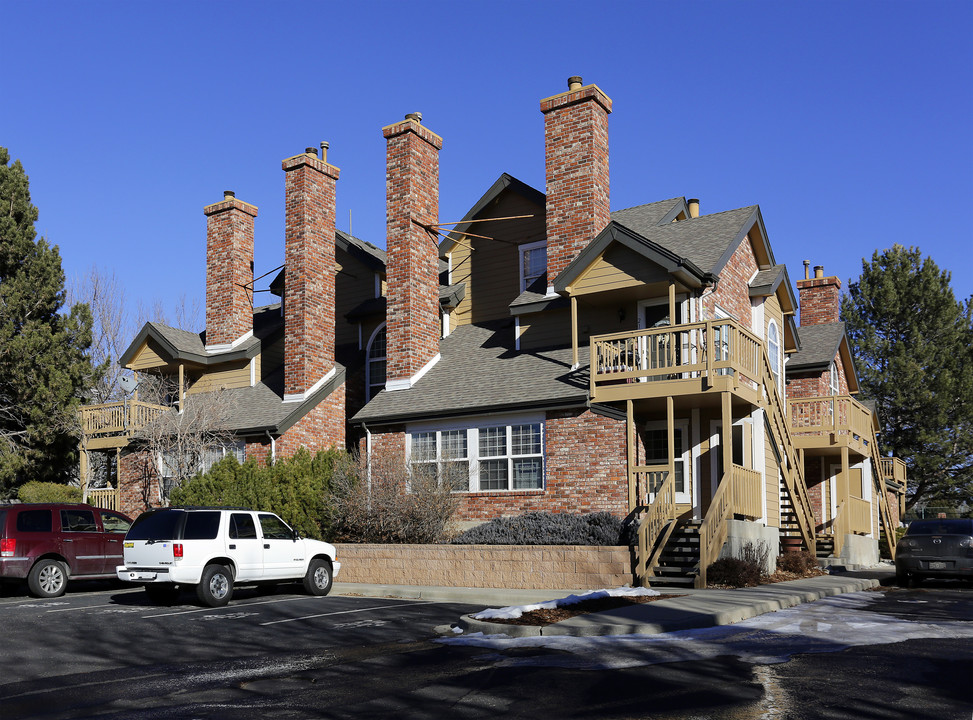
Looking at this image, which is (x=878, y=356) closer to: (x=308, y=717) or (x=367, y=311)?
(x=367, y=311)

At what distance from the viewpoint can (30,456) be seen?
104 feet

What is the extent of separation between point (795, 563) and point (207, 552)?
43.1ft

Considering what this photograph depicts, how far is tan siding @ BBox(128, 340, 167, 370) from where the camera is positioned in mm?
30297

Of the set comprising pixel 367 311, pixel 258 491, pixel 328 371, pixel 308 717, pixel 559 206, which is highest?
pixel 559 206

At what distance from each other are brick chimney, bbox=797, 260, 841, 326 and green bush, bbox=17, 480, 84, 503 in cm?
2568

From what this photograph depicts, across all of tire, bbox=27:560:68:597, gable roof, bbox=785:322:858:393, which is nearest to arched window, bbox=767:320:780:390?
gable roof, bbox=785:322:858:393

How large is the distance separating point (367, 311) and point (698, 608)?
18.1 meters

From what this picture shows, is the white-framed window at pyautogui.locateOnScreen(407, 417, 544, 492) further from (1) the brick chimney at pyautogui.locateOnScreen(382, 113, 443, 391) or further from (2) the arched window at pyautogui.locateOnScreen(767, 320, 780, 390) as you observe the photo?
(2) the arched window at pyautogui.locateOnScreen(767, 320, 780, 390)

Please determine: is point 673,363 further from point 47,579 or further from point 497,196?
point 47,579

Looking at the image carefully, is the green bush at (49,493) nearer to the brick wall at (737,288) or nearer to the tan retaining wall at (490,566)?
the tan retaining wall at (490,566)

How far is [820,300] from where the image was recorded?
35.2 meters

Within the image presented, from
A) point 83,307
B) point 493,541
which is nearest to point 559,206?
point 493,541

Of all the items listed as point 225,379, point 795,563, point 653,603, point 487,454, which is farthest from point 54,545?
point 795,563

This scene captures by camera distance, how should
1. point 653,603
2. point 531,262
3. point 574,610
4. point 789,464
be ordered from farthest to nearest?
point 531,262 → point 789,464 → point 653,603 → point 574,610
